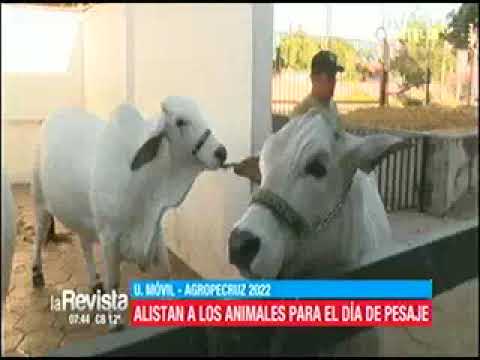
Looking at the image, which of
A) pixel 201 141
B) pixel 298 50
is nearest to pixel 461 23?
pixel 298 50

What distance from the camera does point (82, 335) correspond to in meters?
1.36

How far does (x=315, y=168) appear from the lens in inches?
33.3

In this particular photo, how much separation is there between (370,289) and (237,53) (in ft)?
4.08

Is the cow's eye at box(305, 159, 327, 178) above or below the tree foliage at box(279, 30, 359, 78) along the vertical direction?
below

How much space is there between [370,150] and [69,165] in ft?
4.28

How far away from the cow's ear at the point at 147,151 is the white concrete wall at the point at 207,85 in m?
0.39

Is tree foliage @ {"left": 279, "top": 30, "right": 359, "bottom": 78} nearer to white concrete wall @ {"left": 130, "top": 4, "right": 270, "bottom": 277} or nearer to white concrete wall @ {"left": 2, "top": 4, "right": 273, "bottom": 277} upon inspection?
white concrete wall @ {"left": 2, "top": 4, "right": 273, "bottom": 277}

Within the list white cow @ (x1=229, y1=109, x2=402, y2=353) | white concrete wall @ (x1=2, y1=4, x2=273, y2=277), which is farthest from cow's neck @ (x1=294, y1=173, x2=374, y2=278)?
white concrete wall @ (x1=2, y1=4, x2=273, y2=277)

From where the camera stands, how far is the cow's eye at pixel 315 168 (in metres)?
0.84

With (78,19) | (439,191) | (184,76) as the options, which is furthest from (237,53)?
(78,19)

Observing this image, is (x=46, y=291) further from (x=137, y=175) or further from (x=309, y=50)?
(x=309, y=50)

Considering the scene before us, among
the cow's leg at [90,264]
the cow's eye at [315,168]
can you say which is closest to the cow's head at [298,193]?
the cow's eye at [315,168]

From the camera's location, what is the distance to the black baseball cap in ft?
3.67

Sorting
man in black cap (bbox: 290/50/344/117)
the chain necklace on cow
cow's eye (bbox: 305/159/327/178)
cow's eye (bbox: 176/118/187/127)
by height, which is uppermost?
man in black cap (bbox: 290/50/344/117)
